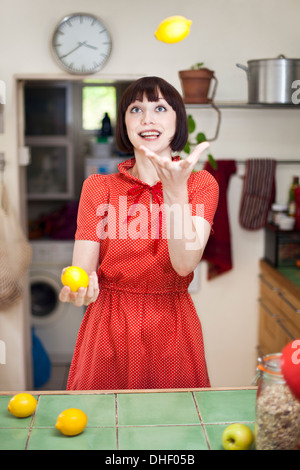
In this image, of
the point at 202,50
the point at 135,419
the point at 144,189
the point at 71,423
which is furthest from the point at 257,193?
the point at 71,423

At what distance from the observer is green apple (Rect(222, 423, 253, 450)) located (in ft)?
3.24

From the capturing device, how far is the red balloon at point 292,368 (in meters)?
0.85

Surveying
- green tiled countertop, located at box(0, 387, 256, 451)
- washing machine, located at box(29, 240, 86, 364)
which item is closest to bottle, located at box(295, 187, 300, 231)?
washing machine, located at box(29, 240, 86, 364)

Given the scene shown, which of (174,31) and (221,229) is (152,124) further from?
(221,229)

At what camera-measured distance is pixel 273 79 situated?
2748mm

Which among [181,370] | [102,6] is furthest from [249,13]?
[181,370]

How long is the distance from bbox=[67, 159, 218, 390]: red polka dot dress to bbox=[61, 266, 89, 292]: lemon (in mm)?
232

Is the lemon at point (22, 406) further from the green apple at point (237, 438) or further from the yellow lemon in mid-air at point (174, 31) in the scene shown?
the yellow lemon in mid-air at point (174, 31)

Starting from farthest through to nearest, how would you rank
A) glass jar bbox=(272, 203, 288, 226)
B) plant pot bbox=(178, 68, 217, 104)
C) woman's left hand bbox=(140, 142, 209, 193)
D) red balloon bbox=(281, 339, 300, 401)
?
glass jar bbox=(272, 203, 288, 226) < plant pot bbox=(178, 68, 217, 104) < woman's left hand bbox=(140, 142, 209, 193) < red balloon bbox=(281, 339, 300, 401)

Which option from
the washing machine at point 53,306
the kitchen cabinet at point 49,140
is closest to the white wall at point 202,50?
the washing machine at point 53,306

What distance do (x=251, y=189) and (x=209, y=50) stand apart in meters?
0.79

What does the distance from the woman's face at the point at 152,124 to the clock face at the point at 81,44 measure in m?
1.62

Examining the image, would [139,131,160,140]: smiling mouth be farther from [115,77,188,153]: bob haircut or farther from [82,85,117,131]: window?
[82,85,117,131]: window
